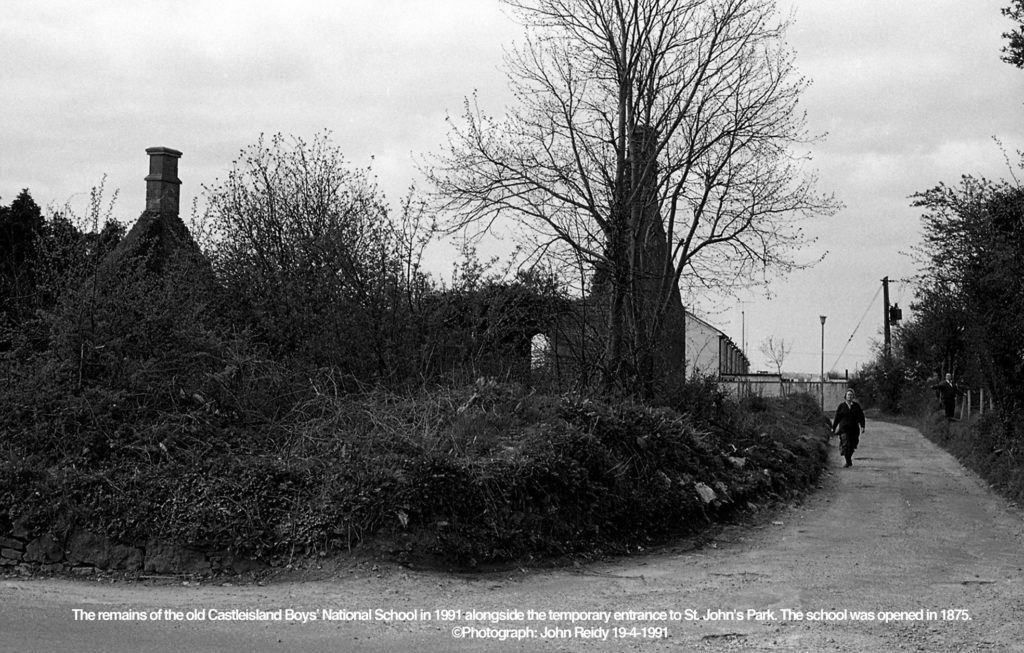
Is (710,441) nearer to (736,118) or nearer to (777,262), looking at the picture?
(777,262)

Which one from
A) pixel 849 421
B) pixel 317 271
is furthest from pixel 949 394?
pixel 317 271

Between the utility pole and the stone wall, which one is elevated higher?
the utility pole

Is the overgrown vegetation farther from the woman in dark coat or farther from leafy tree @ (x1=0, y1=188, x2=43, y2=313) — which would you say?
leafy tree @ (x1=0, y1=188, x2=43, y2=313)

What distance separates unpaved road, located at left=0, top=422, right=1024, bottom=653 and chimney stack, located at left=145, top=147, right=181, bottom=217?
20.1 metres

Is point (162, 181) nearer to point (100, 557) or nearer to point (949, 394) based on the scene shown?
point (100, 557)

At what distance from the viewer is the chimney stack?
28.3 meters

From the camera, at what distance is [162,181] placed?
28656 millimetres

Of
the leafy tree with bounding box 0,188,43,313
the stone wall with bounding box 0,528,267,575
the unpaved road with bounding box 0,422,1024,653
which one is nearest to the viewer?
the unpaved road with bounding box 0,422,1024,653

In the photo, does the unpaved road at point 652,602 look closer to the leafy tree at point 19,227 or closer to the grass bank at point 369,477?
the grass bank at point 369,477

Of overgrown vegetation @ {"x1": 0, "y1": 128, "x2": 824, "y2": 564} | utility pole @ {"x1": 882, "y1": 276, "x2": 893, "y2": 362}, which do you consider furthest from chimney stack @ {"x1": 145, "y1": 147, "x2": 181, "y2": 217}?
utility pole @ {"x1": 882, "y1": 276, "x2": 893, "y2": 362}

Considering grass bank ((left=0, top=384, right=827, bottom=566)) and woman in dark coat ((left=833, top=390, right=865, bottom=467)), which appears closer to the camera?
grass bank ((left=0, top=384, right=827, bottom=566))

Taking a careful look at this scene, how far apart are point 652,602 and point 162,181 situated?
23623mm

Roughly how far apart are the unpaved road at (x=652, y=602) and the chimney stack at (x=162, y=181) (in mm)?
20097

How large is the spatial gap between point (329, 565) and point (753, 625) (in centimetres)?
420
